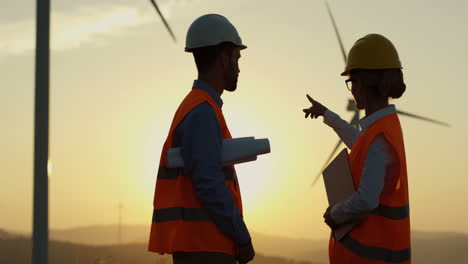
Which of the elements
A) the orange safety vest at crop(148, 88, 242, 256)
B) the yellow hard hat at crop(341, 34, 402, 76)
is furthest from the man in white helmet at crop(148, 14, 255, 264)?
the yellow hard hat at crop(341, 34, 402, 76)

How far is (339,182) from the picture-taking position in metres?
7.86

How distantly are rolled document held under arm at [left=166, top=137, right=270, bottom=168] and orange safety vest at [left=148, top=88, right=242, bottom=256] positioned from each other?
10 cm

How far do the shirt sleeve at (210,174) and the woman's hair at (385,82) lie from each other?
186 cm

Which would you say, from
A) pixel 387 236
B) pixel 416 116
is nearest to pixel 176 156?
pixel 387 236

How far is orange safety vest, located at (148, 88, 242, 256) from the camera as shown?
23.0ft

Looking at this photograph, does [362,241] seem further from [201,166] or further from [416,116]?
[416,116]

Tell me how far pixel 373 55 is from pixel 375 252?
204 centimetres

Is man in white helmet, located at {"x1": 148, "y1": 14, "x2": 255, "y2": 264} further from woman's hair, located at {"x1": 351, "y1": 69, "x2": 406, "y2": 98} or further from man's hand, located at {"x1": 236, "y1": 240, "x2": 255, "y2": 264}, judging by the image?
woman's hair, located at {"x1": 351, "y1": 69, "x2": 406, "y2": 98}

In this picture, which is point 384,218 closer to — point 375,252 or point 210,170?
point 375,252

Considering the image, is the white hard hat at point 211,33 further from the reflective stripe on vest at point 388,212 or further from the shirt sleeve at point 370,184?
the reflective stripe on vest at point 388,212

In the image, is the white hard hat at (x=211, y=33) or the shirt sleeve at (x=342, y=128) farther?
the shirt sleeve at (x=342, y=128)

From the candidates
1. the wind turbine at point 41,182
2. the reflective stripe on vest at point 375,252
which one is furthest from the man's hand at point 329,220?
the wind turbine at point 41,182

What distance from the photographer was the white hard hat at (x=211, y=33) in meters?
7.40

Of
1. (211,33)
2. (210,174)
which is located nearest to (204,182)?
(210,174)
